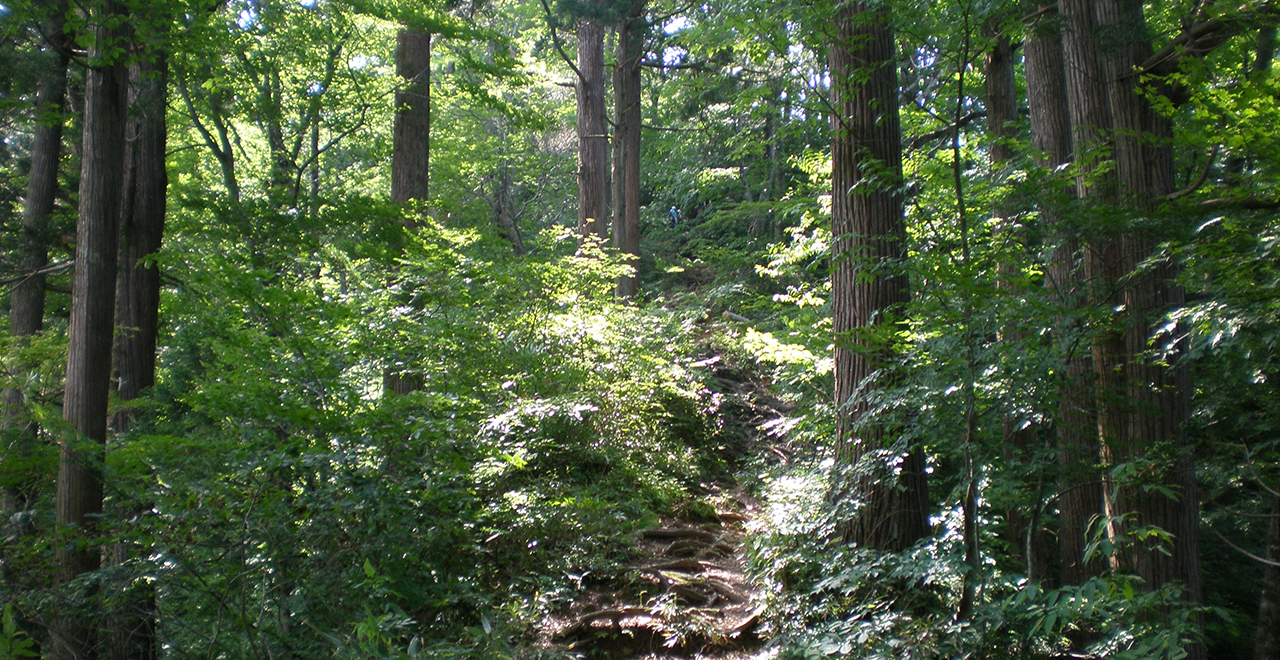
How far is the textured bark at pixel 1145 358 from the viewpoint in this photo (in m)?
4.97

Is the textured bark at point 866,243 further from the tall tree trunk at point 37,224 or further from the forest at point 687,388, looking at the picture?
the tall tree trunk at point 37,224

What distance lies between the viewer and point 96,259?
6.00 metres

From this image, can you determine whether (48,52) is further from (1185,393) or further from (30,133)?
(1185,393)

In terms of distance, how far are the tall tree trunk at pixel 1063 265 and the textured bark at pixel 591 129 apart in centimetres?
865

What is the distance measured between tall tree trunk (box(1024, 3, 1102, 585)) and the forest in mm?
44

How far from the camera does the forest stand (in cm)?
368

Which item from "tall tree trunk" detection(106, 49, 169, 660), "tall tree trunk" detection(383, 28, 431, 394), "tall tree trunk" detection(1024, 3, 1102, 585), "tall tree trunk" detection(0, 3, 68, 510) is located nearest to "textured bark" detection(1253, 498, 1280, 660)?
"tall tree trunk" detection(1024, 3, 1102, 585)

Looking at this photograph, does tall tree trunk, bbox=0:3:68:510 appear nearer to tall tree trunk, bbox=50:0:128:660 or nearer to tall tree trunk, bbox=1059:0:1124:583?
tall tree trunk, bbox=50:0:128:660

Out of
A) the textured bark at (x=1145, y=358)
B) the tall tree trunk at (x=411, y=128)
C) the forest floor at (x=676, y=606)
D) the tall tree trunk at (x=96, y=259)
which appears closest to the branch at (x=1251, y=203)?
the textured bark at (x=1145, y=358)

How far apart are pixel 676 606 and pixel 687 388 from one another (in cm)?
494

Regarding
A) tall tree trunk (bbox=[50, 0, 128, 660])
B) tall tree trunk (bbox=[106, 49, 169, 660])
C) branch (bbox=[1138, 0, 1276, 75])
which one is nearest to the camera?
branch (bbox=[1138, 0, 1276, 75])

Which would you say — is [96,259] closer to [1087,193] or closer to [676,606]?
[676,606]

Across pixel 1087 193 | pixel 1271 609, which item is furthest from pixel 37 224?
pixel 1271 609

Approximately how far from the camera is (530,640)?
14.8 feet
